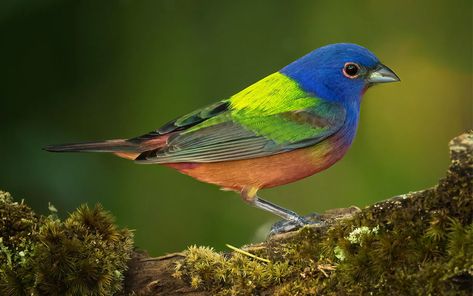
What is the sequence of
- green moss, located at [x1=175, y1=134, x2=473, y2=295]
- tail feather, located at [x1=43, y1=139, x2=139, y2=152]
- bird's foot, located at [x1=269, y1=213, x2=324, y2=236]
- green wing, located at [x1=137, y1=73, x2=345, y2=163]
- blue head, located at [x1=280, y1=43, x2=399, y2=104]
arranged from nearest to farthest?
1. green moss, located at [x1=175, y1=134, x2=473, y2=295]
2. bird's foot, located at [x1=269, y1=213, x2=324, y2=236]
3. tail feather, located at [x1=43, y1=139, x2=139, y2=152]
4. green wing, located at [x1=137, y1=73, x2=345, y2=163]
5. blue head, located at [x1=280, y1=43, x2=399, y2=104]

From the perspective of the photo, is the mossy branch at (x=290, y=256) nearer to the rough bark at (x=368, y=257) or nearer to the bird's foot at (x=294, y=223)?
the rough bark at (x=368, y=257)

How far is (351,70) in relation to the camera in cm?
640

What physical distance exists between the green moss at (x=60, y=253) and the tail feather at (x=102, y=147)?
0.98 m

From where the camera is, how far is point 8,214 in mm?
4711

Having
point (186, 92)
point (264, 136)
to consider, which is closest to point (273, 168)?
point (264, 136)

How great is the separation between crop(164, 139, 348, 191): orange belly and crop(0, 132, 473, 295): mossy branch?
78 cm

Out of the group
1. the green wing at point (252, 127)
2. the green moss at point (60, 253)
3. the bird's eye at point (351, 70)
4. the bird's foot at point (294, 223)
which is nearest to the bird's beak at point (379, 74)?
the bird's eye at point (351, 70)

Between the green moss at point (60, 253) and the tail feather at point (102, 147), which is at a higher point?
the tail feather at point (102, 147)

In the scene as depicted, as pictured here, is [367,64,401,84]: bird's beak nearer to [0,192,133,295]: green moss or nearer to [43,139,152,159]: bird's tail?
[43,139,152,159]: bird's tail

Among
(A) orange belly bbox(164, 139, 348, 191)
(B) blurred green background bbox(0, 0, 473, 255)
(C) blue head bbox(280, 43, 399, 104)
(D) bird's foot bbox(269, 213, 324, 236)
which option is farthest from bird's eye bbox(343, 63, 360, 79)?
(B) blurred green background bbox(0, 0, 473, 255)

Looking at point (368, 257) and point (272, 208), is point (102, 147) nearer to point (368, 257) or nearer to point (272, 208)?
point (272, 208)

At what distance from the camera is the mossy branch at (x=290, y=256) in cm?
371

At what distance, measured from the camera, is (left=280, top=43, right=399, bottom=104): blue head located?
6297 mm

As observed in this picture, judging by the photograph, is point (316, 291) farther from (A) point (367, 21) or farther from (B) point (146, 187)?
(A) point (367, 21)
